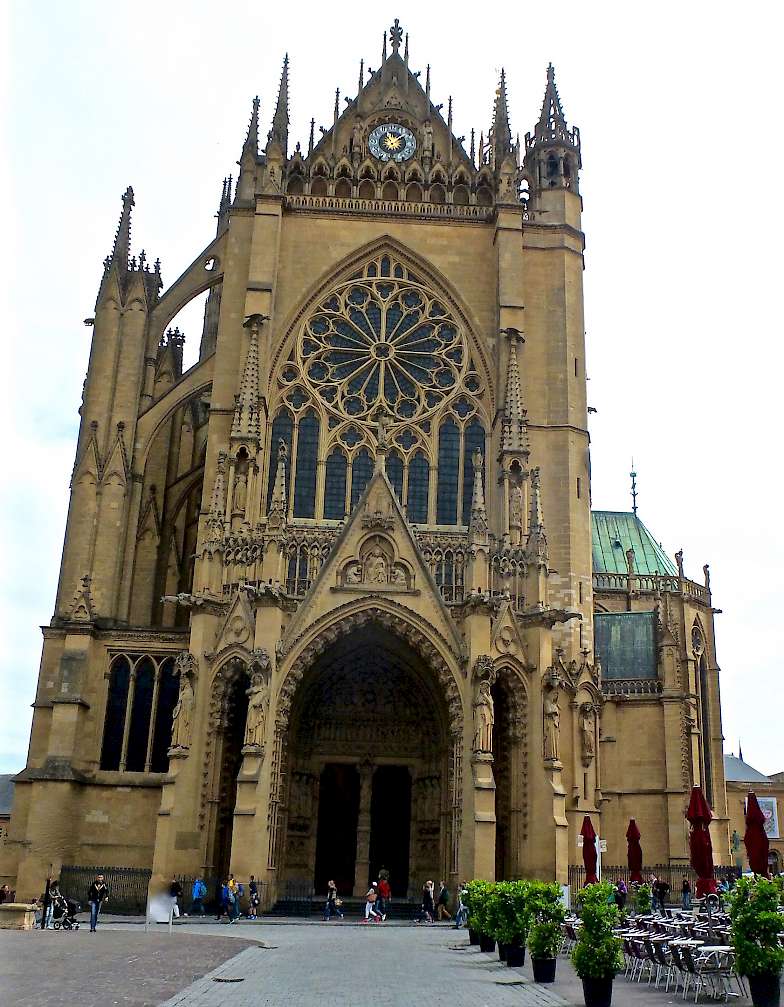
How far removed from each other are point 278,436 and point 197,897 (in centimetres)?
1516

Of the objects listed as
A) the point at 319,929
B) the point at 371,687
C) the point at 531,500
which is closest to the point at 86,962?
the point at 319,929

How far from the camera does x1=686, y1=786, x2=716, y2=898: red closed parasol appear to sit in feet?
74.1

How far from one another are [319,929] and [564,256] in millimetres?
24951

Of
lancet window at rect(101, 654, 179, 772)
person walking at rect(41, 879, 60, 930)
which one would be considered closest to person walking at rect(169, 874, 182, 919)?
person walking at rect(41, 879, 60, 930)

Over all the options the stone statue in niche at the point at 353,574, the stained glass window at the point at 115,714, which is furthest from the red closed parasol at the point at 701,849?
the stained glass window at the point at 115,714

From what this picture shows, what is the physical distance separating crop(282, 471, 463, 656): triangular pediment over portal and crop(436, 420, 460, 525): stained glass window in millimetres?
3785

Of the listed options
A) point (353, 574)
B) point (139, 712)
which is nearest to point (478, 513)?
point (353, 574)

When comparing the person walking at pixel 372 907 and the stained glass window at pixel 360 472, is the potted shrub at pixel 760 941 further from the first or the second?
the stained glass window at pixel 360 472

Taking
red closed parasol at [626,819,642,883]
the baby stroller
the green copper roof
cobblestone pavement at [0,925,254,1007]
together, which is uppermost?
the green copper roof

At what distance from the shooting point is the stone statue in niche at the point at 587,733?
3325 cm

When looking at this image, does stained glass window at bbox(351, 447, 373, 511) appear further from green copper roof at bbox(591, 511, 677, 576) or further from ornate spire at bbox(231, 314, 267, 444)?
green copper roof at bbox(591, 511, 677, 576)

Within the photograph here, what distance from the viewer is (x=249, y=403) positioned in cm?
3534

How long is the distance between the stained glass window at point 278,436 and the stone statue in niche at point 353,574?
5.52 m

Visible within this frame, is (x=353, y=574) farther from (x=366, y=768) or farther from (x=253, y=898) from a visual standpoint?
(x=253, y=898)
